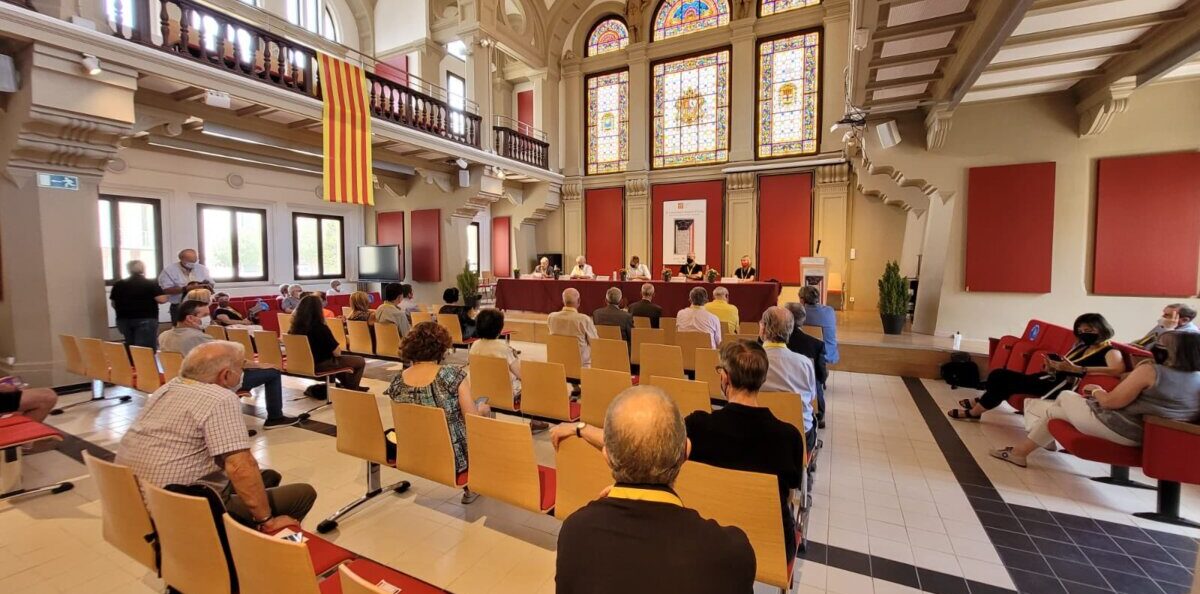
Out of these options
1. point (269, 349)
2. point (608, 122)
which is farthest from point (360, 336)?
point (608, 122)

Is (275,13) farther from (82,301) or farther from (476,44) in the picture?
(82,301)

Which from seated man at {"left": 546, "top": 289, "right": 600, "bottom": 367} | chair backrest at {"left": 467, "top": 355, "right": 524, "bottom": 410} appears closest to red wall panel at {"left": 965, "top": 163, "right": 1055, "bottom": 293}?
seated man at {"left": 546, "top": 289, "right": 600, "bottom": 367}

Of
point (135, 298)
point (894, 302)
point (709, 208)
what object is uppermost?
point (709, 208)

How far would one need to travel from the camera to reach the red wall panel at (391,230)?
1123 cm

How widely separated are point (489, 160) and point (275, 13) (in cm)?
501

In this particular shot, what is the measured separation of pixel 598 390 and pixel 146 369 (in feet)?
12.4

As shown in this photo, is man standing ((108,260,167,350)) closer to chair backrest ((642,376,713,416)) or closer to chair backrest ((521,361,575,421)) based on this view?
chair backrest ((521,361,575,421))

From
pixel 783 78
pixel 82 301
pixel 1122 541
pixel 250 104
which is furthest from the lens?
pixel 783 78

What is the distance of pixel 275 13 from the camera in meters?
9.59

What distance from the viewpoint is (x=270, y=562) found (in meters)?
1.21

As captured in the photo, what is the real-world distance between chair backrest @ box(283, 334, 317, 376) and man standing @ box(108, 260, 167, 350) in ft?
8.25

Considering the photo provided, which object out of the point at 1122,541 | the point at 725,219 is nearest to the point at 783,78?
the point at 725,219

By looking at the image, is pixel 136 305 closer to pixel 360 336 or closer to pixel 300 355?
pixel 360 336

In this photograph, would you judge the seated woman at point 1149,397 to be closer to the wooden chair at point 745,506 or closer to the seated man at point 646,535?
the wooden chair at point 745,506
